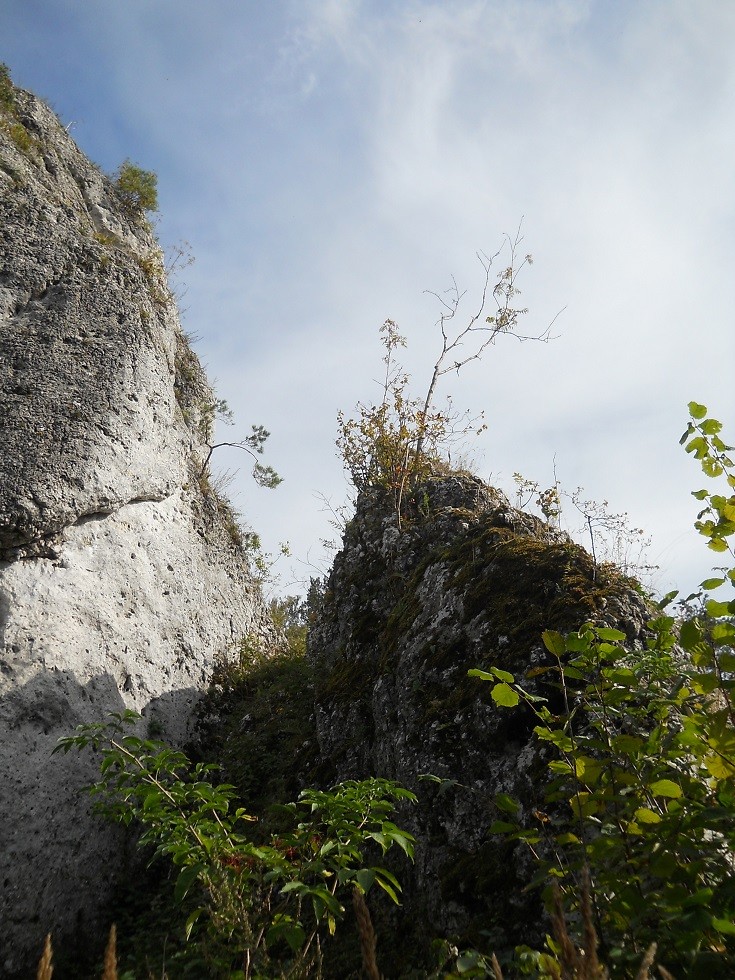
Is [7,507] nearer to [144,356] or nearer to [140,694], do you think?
[140,694]

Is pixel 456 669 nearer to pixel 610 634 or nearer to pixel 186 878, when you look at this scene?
pixel 186 878

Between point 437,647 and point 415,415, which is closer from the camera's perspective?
point 437,647

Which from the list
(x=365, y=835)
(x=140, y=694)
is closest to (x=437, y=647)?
(x=365, y=835)

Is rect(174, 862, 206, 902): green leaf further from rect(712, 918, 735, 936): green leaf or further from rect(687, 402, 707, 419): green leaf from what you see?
rect(687, 402, 707, 419): green leaf

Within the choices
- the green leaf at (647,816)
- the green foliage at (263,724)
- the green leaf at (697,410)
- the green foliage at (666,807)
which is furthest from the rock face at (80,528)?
the green leaf at (697,410)

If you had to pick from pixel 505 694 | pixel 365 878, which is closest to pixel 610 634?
pixel 505 694

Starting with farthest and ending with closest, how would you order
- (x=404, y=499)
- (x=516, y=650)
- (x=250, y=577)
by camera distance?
(x=250, y=577)
(x=404, y=499)
(x=516, y=650)

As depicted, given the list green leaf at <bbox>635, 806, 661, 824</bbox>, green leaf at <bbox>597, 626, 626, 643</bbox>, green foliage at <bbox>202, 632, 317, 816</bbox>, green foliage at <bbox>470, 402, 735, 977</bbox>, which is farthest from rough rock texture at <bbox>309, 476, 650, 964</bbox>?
green leaf at <bbox>597, 626, 626, 643</bbox>

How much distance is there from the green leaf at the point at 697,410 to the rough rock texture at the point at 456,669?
178cm

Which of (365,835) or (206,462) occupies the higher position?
(206,462)

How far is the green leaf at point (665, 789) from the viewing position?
6.09ft

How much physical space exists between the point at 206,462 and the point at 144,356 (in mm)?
2265

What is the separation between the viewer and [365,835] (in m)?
2.44

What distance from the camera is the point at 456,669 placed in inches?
191
